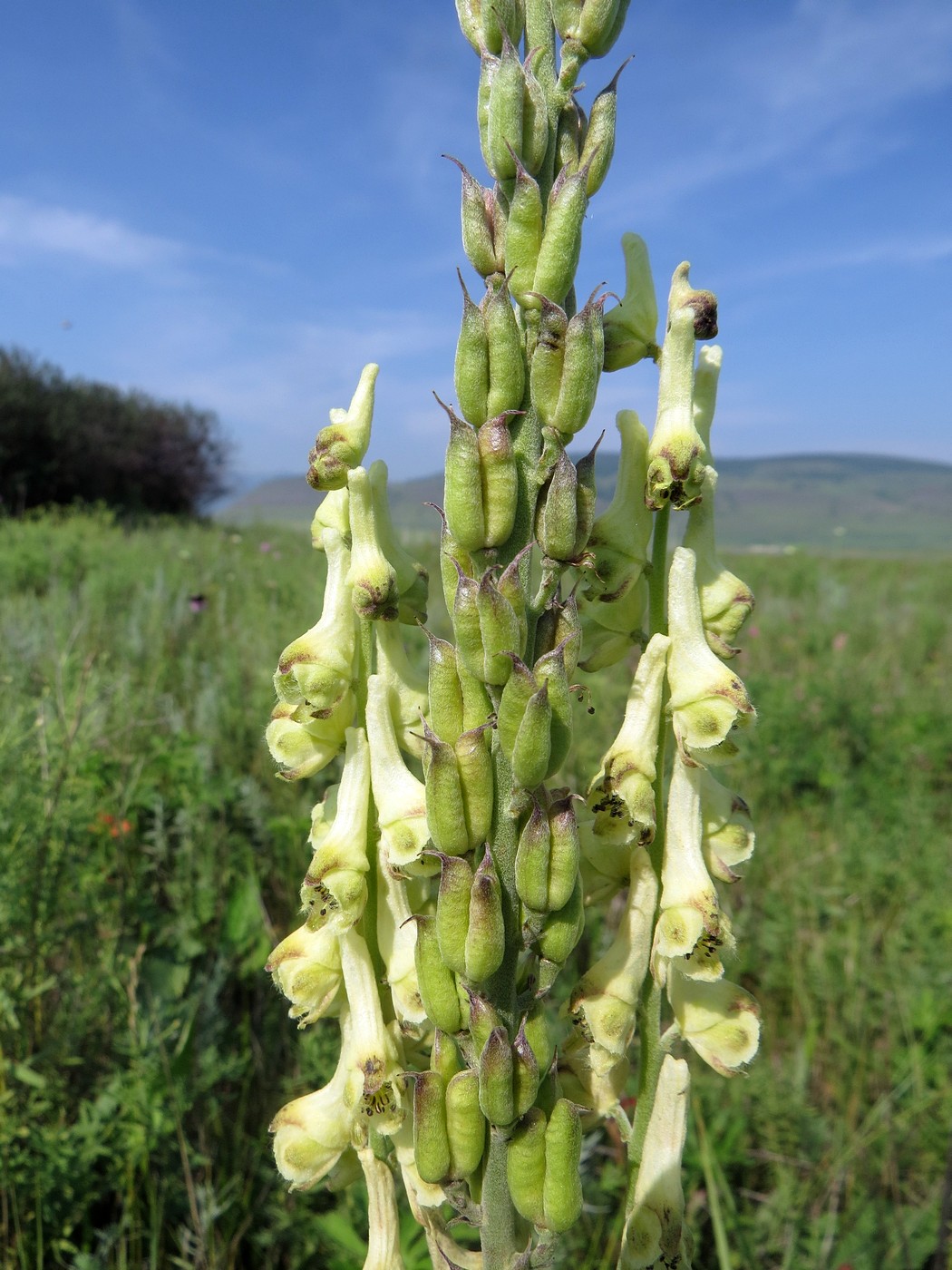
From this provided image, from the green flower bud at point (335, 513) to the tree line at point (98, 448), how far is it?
846 inches

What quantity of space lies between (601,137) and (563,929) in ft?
3.16

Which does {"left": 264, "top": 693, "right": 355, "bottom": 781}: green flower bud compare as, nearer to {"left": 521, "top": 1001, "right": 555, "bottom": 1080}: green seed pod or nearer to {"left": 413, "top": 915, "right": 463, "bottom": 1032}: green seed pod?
{"left": 413, "top": 915, "right": 463, "bottom": 1032}: green seed pod

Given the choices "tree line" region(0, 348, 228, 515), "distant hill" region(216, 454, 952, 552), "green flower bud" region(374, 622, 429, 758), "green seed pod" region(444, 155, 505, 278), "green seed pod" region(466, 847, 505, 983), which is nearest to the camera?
"green seed pod" region(466, 847, 505, 983)

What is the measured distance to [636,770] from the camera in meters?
1.12

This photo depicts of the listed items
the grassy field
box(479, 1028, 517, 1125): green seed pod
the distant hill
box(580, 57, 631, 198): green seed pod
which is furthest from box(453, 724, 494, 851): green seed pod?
the distant hill

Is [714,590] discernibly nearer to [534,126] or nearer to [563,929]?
[563,929]

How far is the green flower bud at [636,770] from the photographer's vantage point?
112 centimetres

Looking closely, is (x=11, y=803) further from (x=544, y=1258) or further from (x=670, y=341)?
(x=670, y=341)

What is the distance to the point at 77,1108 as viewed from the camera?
2.63 metres

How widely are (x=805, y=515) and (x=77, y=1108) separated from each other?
427 feet

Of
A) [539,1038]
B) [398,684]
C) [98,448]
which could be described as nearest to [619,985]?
[539,1038]

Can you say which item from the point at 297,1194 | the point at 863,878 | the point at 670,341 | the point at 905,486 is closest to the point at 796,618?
the point at 863,878

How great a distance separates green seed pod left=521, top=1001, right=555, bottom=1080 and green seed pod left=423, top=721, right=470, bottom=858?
228 millimetres

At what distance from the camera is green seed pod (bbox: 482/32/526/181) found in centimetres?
101
